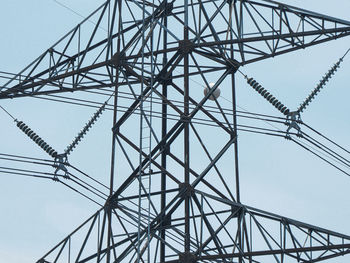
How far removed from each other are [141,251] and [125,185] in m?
2.59

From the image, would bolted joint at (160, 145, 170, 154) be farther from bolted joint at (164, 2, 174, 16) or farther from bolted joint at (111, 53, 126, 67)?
bolted joint at (164, 2, 174, 16)

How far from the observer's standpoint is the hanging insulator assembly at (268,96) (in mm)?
41938

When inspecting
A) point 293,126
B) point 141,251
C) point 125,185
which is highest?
point 293,126

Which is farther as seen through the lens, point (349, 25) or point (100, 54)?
point (100, 54)

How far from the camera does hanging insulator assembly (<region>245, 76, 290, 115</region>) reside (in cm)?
4194

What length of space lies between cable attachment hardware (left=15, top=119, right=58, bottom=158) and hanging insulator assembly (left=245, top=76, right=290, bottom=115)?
7.41 meters

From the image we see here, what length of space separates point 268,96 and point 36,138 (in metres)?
8.55

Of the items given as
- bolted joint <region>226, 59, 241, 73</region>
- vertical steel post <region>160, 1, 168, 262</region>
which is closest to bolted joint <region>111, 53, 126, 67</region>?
vertical steel post <region>160, 1, 168, 262</region>

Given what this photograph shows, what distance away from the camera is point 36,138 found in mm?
44344

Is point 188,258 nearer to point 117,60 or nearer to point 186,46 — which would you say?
point 186,46

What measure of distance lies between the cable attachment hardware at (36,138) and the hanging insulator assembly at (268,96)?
741 cm

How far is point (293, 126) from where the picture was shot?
4112cm

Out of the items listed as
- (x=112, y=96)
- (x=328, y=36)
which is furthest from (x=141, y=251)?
(x=328, y=36)

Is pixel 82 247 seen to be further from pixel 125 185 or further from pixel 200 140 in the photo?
pixel 200 140
